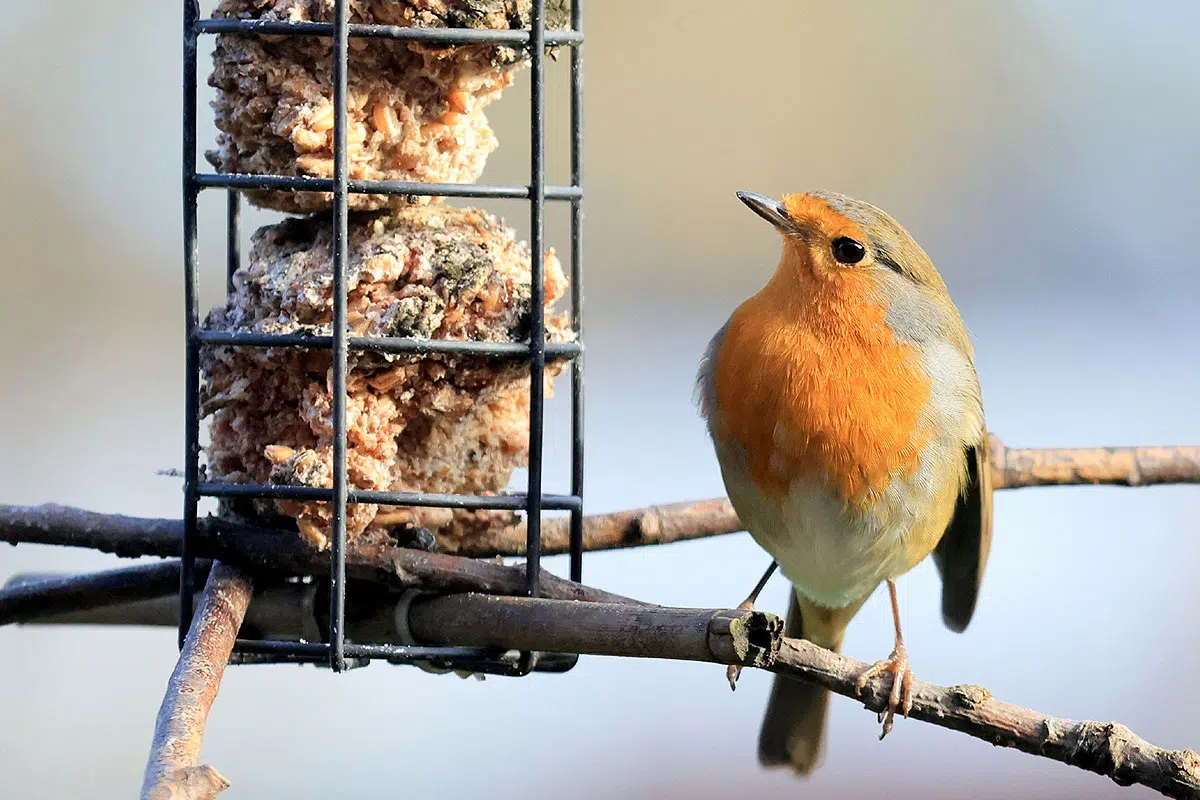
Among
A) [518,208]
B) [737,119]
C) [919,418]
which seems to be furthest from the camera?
[737,119]

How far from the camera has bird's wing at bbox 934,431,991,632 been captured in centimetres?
338

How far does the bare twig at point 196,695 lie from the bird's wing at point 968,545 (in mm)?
1886

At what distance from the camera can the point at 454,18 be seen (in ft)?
7.76

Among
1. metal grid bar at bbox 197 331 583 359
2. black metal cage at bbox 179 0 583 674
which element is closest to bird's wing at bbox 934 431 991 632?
black metal cage at bbox 179 0 583 674

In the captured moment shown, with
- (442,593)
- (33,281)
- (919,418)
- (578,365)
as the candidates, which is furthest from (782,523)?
(33,281)

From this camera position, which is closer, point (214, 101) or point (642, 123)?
point (214, 101)

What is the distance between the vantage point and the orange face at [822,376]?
298 cm

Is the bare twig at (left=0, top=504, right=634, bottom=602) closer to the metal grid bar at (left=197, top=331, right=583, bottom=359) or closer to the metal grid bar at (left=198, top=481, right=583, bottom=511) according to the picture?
the metal grid bar at (left=198, top=481, right=583, bottom=511)

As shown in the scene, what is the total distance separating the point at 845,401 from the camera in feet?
9.77

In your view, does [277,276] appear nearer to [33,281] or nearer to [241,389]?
[241,389]

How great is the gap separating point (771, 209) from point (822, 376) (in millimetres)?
418

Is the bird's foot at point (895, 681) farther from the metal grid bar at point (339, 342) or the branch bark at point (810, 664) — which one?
the metal grid bar at point (339, 342)

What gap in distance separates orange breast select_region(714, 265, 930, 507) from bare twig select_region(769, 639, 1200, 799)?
0.86 metres

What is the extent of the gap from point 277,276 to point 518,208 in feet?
7.56
